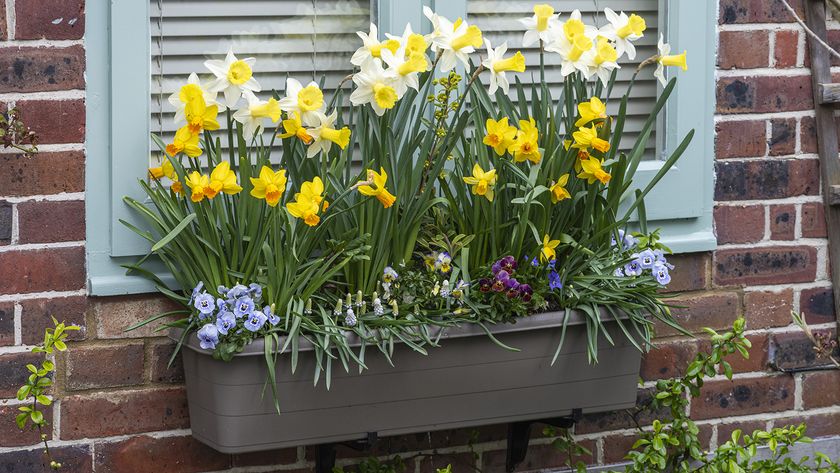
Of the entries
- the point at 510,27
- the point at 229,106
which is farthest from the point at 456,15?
the point at 229,106

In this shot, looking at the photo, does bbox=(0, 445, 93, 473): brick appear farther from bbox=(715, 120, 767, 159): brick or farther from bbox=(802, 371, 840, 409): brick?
bbox=(802, 371, 840, 409): brick

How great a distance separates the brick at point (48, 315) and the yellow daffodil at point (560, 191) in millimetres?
896

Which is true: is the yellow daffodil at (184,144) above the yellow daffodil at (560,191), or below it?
above

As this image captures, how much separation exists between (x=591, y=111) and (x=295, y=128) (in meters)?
0.55

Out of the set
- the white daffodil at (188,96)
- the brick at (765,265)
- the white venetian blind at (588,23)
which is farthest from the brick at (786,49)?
the white daffodil at (188,96)

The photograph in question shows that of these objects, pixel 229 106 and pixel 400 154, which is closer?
pixel 229 106

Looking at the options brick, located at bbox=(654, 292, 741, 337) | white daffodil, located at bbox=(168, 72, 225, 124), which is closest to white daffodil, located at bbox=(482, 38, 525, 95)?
white daffodil, located at bbox=(168, 72, 225, 124)

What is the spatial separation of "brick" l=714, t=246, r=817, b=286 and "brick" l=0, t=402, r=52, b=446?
144cm

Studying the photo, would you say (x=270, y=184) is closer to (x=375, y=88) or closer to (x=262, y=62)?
(x=375, y=88)

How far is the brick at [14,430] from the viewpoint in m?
1.93

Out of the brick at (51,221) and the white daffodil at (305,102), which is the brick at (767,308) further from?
the brick at (51,221)

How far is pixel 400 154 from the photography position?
195 centimetres

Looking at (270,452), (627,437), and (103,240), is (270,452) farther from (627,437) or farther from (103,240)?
(627,437)

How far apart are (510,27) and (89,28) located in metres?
0.83
